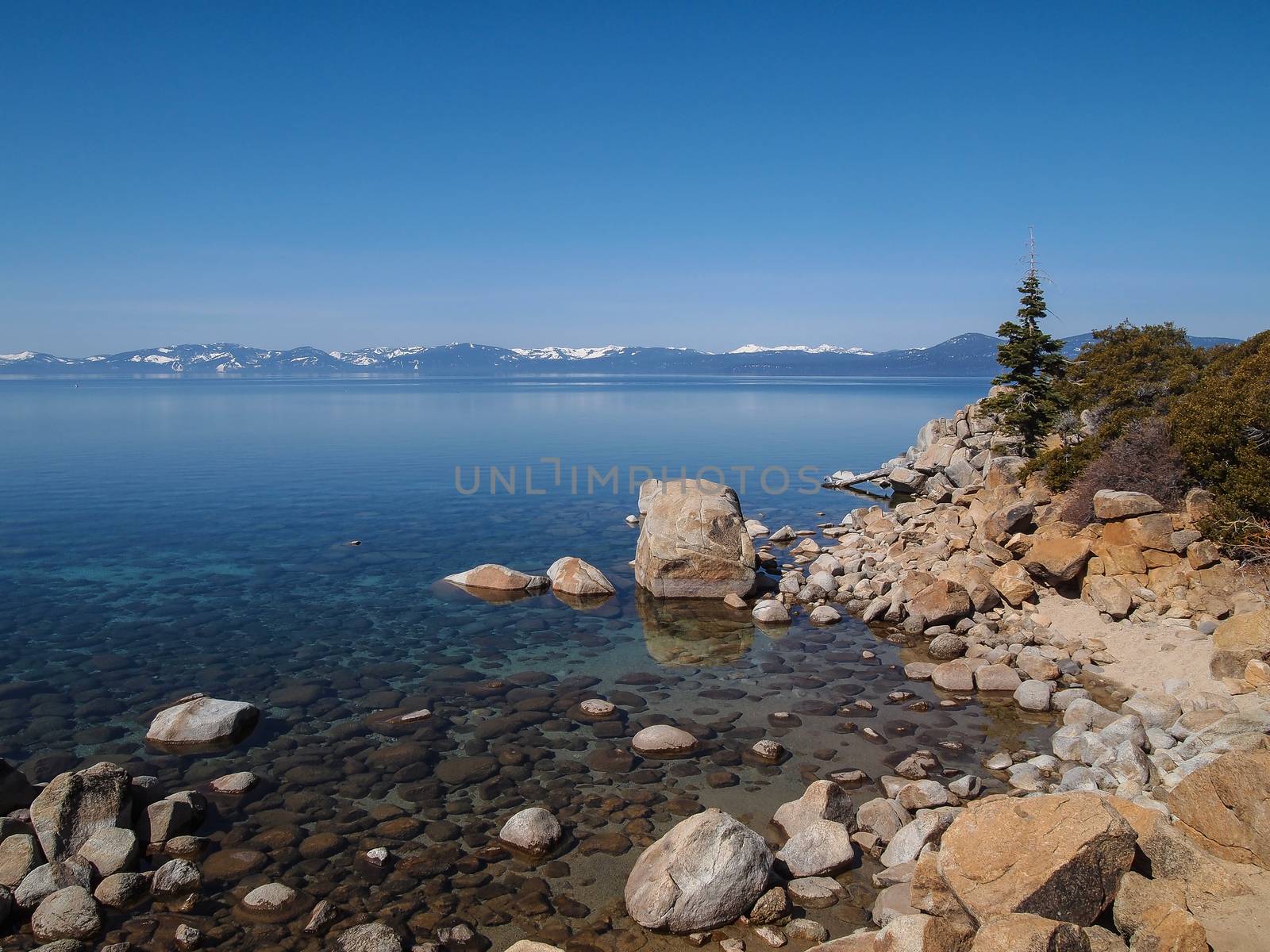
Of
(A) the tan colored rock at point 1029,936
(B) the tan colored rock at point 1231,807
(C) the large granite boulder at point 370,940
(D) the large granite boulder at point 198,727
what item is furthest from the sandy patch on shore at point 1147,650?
(D) the large granite boulder at point 198,727

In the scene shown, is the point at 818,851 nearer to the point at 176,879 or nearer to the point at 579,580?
the point at 176,879

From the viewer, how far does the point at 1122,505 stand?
19391 millimetres

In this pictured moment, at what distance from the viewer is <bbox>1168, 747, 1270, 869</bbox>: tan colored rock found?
29.2 feet

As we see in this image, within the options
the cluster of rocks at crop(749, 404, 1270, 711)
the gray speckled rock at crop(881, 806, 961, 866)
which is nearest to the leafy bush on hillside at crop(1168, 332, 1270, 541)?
the cluster of rocks at crop(749, 404, 1270, 711)

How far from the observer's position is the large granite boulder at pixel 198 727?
13859 mm

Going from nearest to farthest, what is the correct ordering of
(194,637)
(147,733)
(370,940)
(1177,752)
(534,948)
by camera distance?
1. (534,948)
2. (370,940)
3. (1177,752)
4. (147,733)
5. (194,637)

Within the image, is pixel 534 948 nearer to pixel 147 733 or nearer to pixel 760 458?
pixel 147 733

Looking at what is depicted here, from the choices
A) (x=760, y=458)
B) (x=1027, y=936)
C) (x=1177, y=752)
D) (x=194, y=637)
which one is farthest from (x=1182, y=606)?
(x=760, y=458)

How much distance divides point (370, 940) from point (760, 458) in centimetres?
5084

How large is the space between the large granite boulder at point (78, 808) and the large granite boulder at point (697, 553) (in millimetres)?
14724

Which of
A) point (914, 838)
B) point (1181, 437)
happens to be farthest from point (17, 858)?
point (1181, 437)

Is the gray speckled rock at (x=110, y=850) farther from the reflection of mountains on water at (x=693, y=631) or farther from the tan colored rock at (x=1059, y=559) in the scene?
the tan colored rock at (x=1059, y=559)

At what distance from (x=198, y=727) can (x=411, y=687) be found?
3.97m

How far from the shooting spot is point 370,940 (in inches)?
356
